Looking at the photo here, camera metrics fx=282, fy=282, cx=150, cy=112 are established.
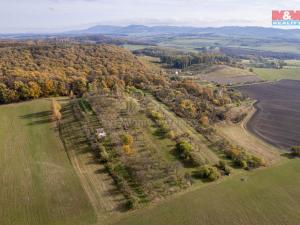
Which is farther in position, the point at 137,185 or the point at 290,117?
the point at 290,117

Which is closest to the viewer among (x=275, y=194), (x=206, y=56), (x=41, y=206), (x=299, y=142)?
(x=41, y=206)

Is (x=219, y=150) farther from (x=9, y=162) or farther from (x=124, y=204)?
(x=9, y=162)

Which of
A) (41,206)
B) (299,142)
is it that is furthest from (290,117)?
(41,206)

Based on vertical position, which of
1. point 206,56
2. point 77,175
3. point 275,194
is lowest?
point 275,194

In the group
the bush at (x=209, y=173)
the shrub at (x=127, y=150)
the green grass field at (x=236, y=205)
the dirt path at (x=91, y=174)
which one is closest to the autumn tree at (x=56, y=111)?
the dirt path at (x=91, y=174)

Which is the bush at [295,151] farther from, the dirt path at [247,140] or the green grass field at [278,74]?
the green grass field at [278,74]

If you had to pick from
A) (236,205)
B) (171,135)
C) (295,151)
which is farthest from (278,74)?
(236,205)
